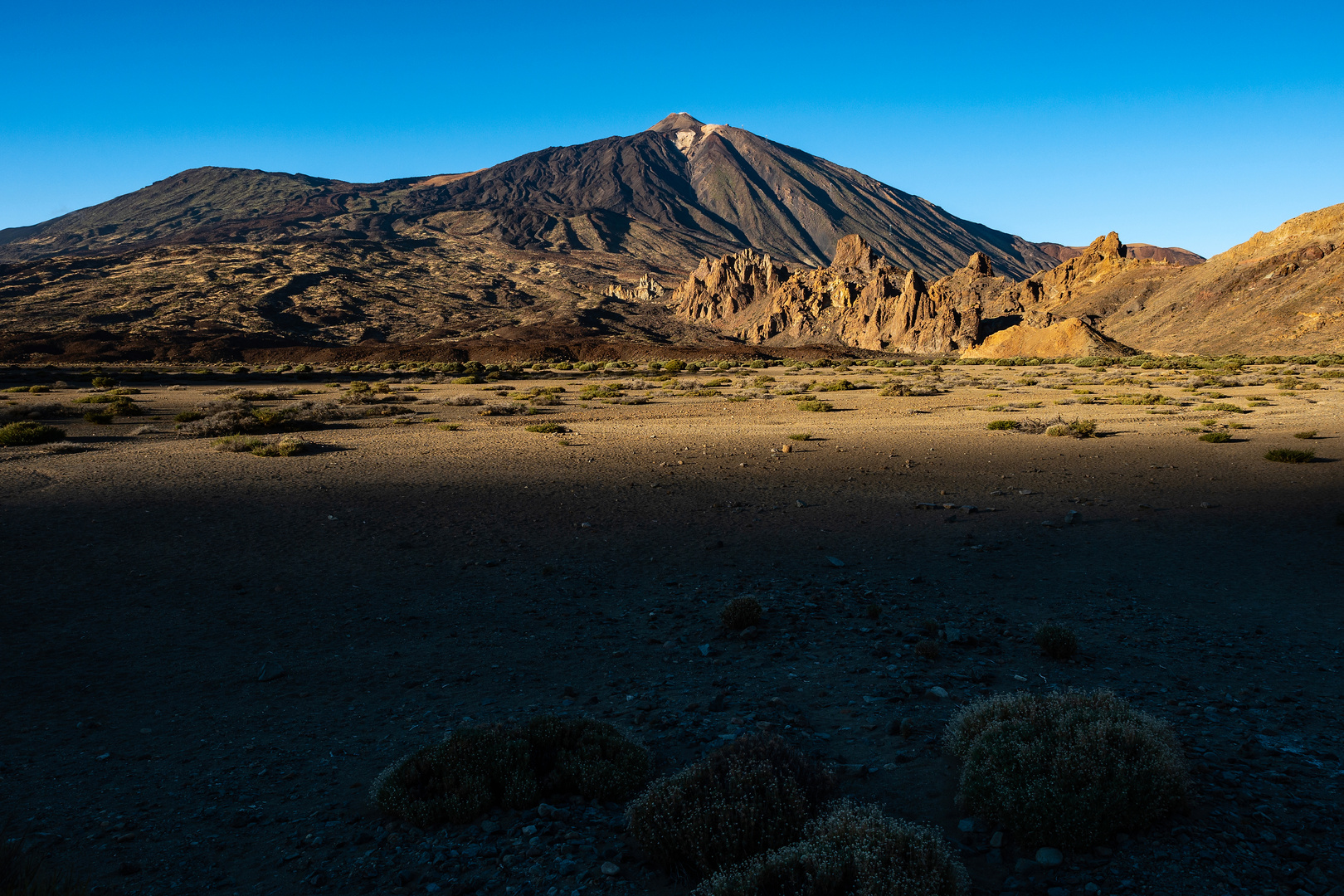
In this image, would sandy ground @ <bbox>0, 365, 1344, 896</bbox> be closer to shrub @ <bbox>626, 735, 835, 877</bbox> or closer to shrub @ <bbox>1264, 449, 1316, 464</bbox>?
shrub @ <bbox>626, 735, 835, 877</bbox>

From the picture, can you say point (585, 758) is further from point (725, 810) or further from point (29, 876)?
point (29, 876)

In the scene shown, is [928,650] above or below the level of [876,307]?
below

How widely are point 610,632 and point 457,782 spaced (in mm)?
3137

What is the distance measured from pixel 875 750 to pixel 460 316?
5241 inches

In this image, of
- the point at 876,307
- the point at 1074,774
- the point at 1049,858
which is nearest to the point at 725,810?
the point at 1049,858

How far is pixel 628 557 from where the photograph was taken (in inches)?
388

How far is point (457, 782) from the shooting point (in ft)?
14.3

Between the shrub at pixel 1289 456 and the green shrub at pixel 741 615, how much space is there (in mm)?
15312

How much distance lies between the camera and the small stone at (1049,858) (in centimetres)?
366

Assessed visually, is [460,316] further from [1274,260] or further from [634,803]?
[634,803]

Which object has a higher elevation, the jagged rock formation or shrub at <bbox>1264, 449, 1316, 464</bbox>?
the jagged rock formation

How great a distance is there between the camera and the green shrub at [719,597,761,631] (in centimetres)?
729

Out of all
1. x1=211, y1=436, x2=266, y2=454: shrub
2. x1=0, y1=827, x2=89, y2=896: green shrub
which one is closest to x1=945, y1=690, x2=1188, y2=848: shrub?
x1=0, y1=827, x2=89, y2=896: green shrub

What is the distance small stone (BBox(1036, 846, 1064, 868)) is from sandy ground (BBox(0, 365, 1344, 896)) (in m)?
0.06
